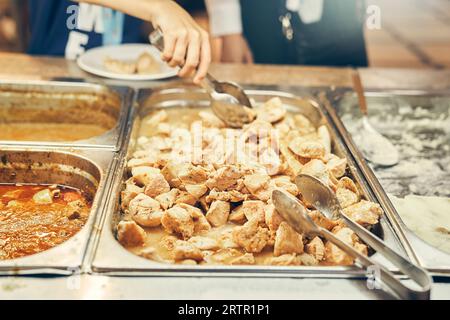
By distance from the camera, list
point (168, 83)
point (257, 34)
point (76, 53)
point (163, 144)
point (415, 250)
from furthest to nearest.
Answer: point (257, 34) → point (76, 53) → point (168, 83) → point (163, 144) → point (415, 250)

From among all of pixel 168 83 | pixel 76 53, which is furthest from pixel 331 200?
pixel 76 53

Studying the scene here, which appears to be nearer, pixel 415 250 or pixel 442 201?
pixel 415 250

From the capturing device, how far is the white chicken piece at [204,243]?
59.6 inches

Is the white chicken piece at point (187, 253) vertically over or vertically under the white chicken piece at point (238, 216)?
over

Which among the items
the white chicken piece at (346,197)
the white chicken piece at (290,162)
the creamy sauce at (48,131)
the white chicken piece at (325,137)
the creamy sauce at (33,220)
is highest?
the white chicken piece at (346,197)

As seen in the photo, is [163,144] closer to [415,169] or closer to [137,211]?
[137,211]

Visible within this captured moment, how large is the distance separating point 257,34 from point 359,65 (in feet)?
2.63

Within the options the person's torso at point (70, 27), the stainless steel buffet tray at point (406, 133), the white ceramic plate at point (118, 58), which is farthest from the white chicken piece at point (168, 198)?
the person's torso at point (70, 27)

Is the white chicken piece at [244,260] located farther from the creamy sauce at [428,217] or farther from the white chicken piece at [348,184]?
the creamy sauce at [428,217]

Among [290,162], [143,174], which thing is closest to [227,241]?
[143,174]

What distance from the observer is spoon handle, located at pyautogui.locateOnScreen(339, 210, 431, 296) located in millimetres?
1296

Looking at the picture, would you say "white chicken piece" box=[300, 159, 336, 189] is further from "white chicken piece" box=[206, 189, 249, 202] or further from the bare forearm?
the bare forearm

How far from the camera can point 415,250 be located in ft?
4.86

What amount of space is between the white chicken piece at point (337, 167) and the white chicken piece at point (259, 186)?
29 cm
